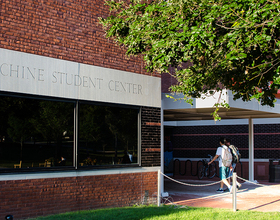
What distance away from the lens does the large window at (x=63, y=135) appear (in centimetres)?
820

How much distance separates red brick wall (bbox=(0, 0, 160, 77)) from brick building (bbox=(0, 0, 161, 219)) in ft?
0.08

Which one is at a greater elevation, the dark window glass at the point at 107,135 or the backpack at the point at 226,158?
the dark window glass at the point at 107,135

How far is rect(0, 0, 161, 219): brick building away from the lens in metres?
8.24

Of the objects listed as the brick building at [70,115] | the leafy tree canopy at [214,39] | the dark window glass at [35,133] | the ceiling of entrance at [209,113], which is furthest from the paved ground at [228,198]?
Result: the dark window glass at [35,133]

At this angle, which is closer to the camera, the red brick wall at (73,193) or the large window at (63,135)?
the red brick wall at (73,193)

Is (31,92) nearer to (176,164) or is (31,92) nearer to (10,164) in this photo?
(10,164)

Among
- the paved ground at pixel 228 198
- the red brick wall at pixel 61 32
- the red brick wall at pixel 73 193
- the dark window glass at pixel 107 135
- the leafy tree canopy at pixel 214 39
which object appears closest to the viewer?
the leafy tree canopy at pixel 214 39

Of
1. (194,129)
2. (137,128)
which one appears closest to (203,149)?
(194,129)

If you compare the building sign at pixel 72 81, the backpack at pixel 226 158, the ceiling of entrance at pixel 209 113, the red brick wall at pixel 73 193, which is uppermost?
the building sign at pixel 72 81

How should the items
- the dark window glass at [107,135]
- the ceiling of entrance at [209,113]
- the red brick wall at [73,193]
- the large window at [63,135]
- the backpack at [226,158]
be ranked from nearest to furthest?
the red brick wall at [73,193] → the large window at [63,135] → the dark window glass at [107,135] → the backpack at [226,158] → the ceiling of entrance at [209,113]

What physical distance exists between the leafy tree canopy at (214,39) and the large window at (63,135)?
221 centimetres

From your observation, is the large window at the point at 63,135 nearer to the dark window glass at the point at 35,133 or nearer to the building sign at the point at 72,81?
the dark window glass at the point at 35,133

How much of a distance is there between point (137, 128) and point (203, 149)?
42.0 ft

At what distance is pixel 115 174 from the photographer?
33.1ft
